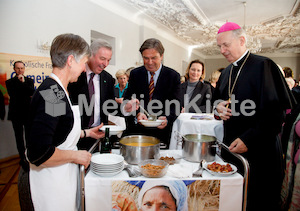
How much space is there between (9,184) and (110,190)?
2.54m

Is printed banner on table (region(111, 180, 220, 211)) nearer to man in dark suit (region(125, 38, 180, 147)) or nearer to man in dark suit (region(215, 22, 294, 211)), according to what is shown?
man in dark suit (region(215, 22, 294, 211))

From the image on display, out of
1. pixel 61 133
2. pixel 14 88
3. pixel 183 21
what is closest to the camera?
pixel 61 133

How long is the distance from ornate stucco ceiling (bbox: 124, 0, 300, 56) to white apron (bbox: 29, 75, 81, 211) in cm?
551

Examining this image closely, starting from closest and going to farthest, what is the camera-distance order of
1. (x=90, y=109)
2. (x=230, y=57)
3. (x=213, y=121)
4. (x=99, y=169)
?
(x=99, y=169) < (x=230, y=57) < (x=90, y=109) < (x=213, y=121)

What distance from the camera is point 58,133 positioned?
3.34ft

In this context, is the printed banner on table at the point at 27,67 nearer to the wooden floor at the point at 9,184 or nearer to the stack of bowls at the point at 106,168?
the wooden floor at the point at 9,184

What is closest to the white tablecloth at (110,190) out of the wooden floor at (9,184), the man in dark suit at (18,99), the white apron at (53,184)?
the white apron at (53,184)

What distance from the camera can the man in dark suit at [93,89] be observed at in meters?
1.78

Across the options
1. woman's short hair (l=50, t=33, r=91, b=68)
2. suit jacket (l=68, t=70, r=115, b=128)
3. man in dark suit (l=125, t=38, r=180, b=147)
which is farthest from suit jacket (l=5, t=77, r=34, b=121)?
woman's short hair (l=50, t=33, r=91, b=68)

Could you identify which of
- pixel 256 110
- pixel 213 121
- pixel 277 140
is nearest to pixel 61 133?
pixel 256 110

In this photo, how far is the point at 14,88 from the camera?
11.6ft

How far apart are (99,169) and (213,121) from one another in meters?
1.90

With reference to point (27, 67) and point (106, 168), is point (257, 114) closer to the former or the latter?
point (106, 168)

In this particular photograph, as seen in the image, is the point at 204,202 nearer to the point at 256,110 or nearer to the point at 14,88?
the point at 256,110
